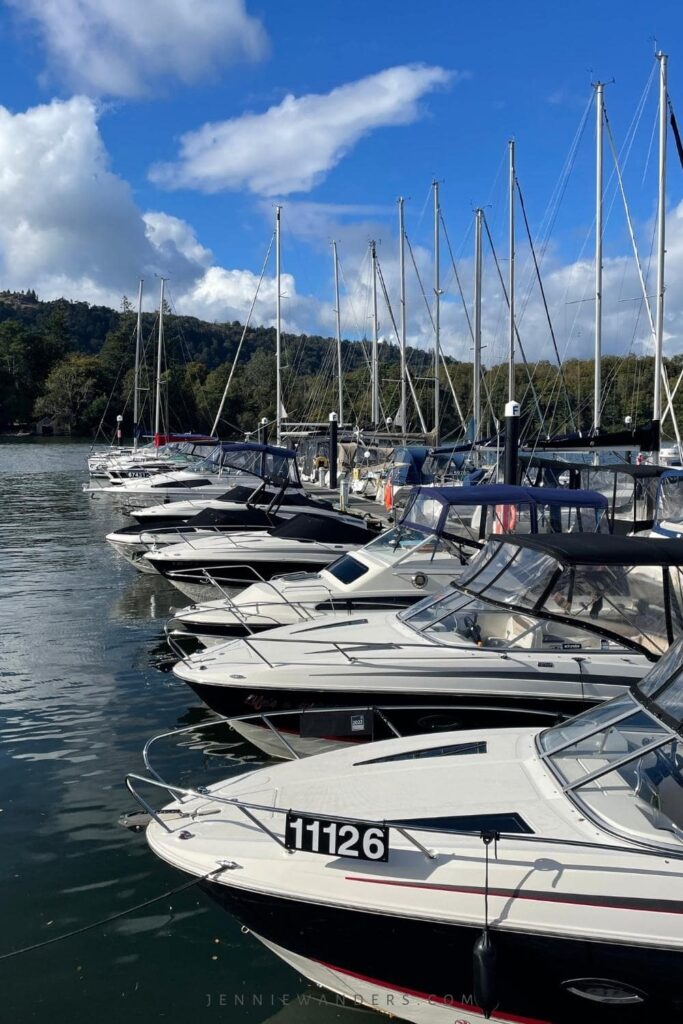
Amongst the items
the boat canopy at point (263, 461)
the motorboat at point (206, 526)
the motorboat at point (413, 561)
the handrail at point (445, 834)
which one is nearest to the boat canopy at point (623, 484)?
the motorboat at point (413, 561)

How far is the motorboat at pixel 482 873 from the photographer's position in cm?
389

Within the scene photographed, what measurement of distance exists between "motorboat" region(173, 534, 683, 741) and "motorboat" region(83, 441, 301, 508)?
1311 cm

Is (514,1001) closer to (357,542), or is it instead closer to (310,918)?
(310,918)

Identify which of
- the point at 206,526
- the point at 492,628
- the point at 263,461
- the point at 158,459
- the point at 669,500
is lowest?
the point at 492,628

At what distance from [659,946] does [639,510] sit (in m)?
14.3

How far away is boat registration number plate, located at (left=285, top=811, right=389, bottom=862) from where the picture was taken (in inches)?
166

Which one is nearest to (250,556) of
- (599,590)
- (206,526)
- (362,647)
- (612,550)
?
(206,526)

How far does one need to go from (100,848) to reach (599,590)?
15.0 feet

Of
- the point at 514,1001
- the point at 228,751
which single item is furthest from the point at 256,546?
the point at 514,1001

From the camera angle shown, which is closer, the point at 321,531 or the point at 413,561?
the point at 413,561

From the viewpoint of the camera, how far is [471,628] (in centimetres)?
812

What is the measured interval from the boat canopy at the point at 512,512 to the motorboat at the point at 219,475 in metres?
9.60

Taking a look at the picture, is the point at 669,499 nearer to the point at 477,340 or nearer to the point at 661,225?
the point at 661,225

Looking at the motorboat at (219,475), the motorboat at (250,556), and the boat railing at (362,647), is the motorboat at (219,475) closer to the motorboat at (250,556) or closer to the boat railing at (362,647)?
the motorboat at (250,556)
